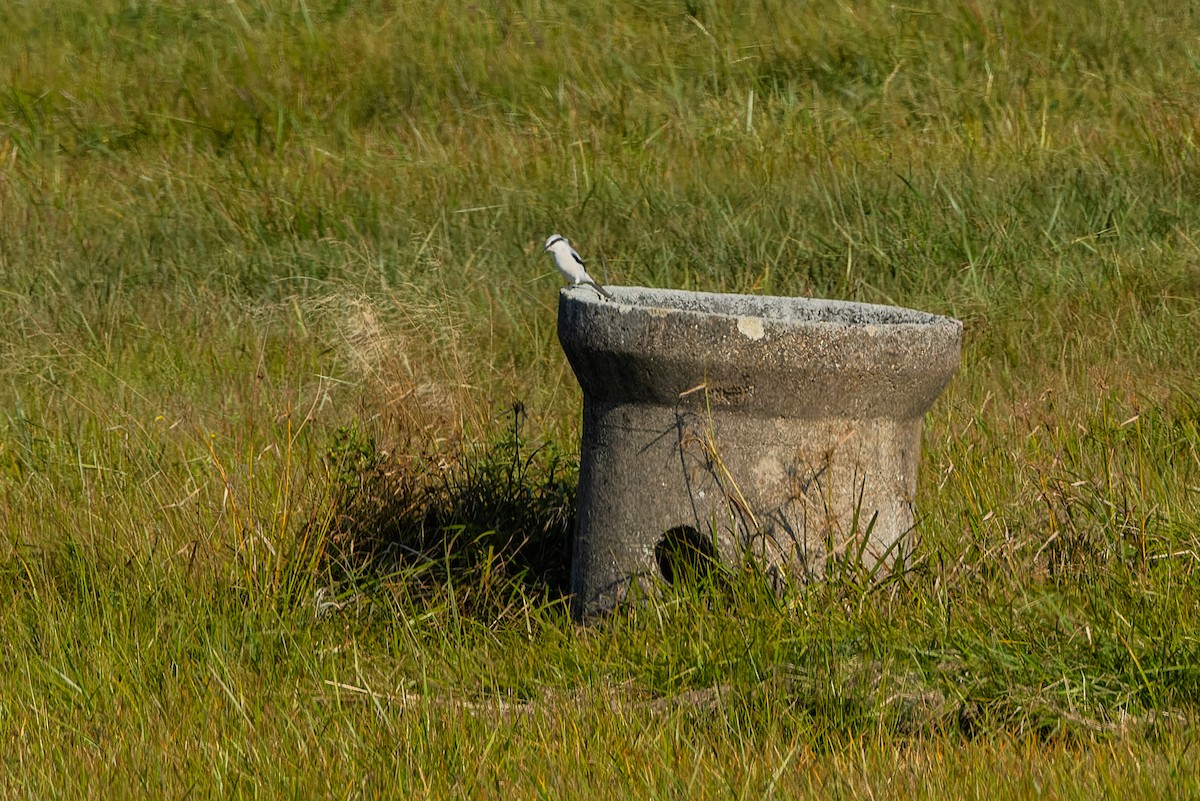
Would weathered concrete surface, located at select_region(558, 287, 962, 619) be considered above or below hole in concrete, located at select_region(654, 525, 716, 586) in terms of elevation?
above

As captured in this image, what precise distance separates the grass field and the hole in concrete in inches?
4.3

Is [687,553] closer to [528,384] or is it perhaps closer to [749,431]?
[749,431]

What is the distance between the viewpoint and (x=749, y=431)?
360 centimetres

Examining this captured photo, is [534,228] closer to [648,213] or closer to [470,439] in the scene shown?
[648,213]

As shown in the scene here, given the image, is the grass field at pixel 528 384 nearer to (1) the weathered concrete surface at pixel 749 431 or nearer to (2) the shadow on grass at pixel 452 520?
(2) the shadow on grass at pixel 452 520

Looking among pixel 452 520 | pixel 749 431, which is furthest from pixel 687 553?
pixel 452 520

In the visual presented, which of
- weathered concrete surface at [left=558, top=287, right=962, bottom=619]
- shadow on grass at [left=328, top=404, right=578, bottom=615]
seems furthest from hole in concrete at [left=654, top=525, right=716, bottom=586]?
shadow on grass at [left=328, top=404, right=578, bottom=615]

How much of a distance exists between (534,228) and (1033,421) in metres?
3.03

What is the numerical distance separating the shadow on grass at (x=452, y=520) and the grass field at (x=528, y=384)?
0.7 inches

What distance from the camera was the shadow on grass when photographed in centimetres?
411

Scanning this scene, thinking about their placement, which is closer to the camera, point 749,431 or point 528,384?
point 749,431

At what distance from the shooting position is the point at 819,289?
21.8 feet

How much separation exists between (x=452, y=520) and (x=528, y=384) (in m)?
1.62

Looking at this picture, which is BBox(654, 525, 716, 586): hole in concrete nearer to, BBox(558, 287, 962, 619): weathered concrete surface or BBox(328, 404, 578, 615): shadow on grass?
BBox(558, 287, 962, 619): weathered concrete surface
